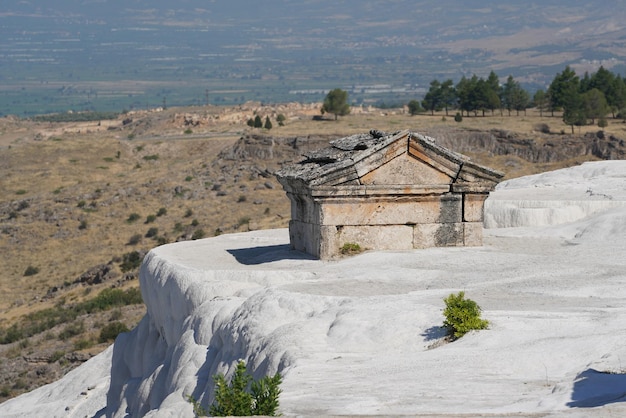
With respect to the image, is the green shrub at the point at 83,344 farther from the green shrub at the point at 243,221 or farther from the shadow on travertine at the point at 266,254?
the green shrub at the point at 243,221

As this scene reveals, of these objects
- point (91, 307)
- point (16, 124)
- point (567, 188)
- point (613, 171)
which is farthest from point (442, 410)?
point (16, 124)

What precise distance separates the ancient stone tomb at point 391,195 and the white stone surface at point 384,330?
45 centimetres

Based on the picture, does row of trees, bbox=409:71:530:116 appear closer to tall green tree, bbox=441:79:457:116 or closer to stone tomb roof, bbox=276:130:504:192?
tall green tree, bbox=441:79:457:116

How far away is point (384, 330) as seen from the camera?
1161 centimetres

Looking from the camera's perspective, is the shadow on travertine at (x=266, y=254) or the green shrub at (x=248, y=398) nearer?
the green shrub at (x=248, y=398)

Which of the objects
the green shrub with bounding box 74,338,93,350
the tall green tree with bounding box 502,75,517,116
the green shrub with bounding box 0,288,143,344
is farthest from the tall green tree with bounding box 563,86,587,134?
the green shrub with bounding box 74,338,93,350

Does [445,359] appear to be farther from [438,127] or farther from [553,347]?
[438,127]

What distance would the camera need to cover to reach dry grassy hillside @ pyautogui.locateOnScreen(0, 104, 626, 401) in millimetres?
28809

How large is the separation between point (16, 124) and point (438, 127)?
70531mm

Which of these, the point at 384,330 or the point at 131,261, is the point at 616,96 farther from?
the point at 384,330

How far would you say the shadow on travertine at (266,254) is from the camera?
17250 mm

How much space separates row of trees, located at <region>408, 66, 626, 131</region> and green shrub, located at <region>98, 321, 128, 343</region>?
44.0m

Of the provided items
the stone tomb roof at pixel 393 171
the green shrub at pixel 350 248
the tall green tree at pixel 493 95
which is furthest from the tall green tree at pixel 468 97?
the green shrub at pixel 350 248

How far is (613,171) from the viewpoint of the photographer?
1038 inches
